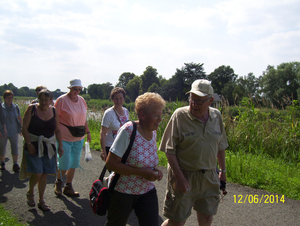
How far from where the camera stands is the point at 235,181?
16.5 ft

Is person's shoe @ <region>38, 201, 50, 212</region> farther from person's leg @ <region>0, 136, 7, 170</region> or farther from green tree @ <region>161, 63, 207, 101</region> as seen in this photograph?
green tree @ <region>161, 63, 207, 101</region>

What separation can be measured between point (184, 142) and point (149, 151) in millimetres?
420

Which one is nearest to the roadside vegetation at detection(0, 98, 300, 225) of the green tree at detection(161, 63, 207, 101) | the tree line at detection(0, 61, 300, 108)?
the tree line at detection(0, 61, 300, 108)

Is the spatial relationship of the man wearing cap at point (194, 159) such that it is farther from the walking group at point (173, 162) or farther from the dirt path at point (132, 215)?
the dirt path at point (132, 215)

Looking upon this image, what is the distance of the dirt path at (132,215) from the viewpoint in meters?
3.47

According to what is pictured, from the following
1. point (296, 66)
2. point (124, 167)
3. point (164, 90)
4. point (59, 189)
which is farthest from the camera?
point (164, 90)

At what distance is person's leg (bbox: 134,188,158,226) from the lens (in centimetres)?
237

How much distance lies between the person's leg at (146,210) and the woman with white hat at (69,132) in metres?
2.34

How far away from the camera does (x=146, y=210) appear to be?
2377mm

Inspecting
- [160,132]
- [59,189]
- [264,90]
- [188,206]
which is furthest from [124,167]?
[264,90]

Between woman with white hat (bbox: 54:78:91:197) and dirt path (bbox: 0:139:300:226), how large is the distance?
0.27 m

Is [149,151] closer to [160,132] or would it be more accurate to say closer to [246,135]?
[246,135]
